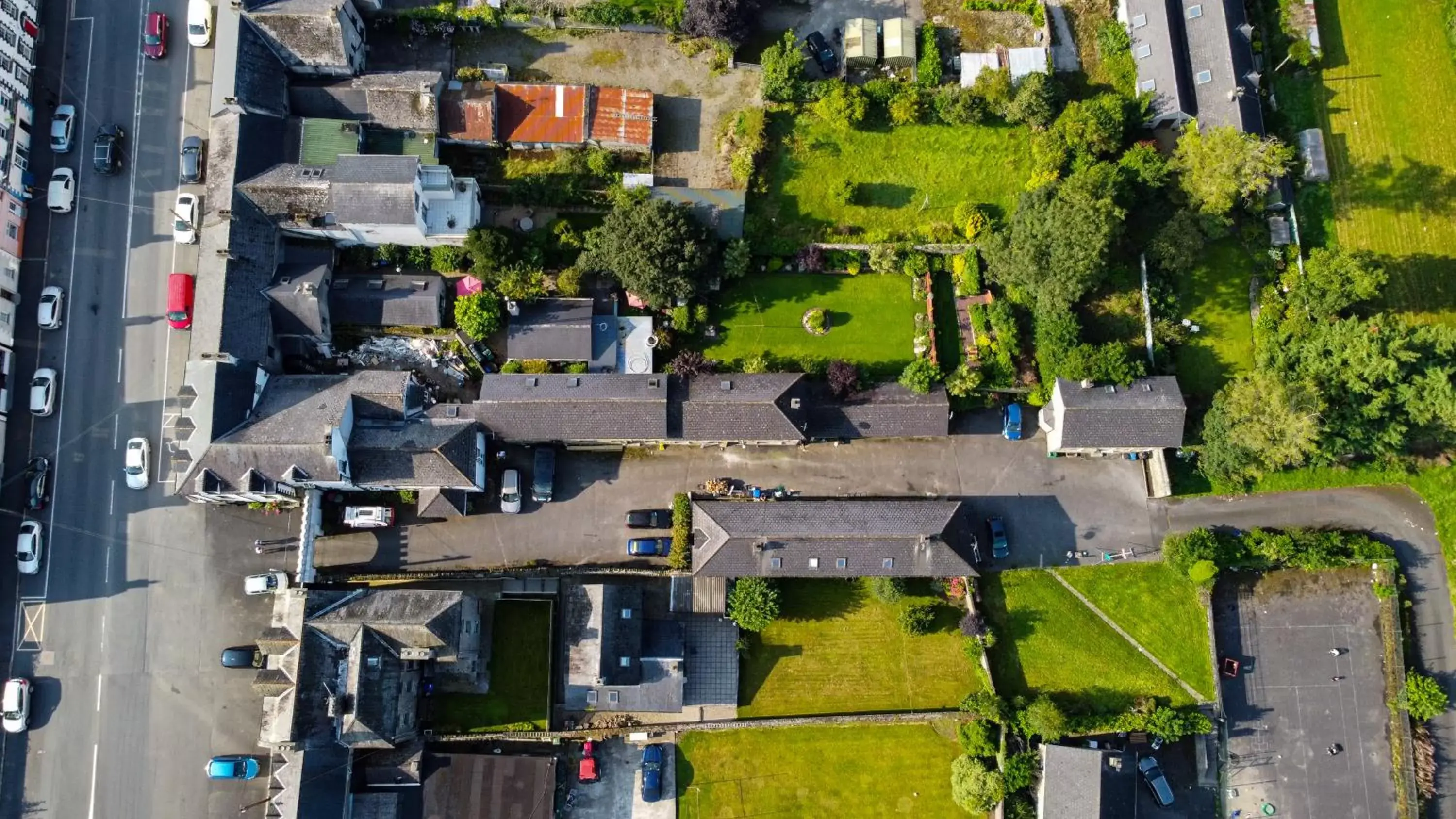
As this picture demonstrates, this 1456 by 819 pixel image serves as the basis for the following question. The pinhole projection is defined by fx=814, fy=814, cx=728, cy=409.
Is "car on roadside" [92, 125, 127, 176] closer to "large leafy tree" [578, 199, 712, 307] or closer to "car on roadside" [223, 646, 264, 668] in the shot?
"large leafy tree" [578, 199, 712, 307]

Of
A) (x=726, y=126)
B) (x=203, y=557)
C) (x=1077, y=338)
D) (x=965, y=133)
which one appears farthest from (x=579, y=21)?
(x=203, y=557)

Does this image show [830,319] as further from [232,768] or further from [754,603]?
[232,768]

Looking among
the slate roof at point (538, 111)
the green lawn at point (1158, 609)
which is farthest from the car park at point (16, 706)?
the green lawn at point (1158, 609)

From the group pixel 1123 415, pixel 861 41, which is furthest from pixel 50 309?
pixel 1123 415

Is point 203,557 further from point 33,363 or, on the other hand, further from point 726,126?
point 726,126

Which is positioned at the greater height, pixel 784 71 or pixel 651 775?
pixel 784 71

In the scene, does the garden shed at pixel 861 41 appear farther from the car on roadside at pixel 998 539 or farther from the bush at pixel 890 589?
the bush at pixel 890 589
